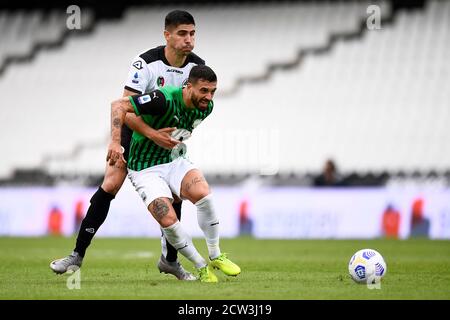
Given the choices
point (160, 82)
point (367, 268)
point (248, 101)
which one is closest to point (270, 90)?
point (248, 101)

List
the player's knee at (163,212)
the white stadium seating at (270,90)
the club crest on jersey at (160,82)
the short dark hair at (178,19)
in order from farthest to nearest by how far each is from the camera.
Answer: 1. the white stadium seating at (270,90)
2. the club crest on jersey at (160,82)
3. the short dark hair at (178,19)
4. the player's knee at (163,212)

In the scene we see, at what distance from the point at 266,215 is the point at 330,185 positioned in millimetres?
1566

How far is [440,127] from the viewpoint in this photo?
78.0 ft

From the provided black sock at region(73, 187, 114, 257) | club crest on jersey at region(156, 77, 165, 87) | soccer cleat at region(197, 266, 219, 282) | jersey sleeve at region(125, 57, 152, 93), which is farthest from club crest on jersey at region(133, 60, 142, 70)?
soccer cleat at region(197, 266, 219, 282)

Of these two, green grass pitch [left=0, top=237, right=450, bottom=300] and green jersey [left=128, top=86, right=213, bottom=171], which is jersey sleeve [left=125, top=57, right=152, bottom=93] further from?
green grass pitch [left=0, top=237, right=450, bottom=300]

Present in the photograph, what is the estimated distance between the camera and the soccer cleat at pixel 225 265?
8.14m

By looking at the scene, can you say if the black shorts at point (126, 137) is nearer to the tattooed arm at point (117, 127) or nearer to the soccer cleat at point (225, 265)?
the tattooed arm at point (117, 127)

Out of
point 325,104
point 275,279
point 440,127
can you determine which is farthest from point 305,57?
point 275,279

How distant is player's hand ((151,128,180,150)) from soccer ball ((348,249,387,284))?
1.97 meters

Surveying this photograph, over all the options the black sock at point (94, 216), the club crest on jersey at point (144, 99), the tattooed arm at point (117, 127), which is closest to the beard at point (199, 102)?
the club crest on jersey at point (144, 99)

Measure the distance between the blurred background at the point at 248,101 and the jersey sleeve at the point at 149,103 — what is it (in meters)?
11.4

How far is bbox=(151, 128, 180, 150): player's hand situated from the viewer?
8242 mm

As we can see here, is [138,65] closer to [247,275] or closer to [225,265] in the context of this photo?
[225,265]

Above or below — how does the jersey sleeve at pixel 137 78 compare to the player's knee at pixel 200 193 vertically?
above
